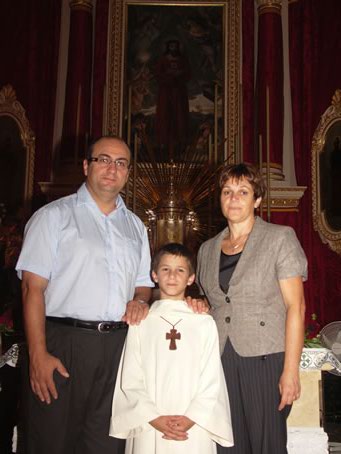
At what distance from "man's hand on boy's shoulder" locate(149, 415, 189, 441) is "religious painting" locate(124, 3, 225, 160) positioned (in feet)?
16.1

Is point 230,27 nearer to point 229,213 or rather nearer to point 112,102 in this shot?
point 112,102

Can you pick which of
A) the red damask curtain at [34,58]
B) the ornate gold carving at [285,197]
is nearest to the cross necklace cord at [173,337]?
the ornate gold carving at [285,197]

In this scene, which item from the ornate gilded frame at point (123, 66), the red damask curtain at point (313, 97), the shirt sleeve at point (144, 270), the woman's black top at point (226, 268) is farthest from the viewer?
the ornate gilded frame at point (123, 66)

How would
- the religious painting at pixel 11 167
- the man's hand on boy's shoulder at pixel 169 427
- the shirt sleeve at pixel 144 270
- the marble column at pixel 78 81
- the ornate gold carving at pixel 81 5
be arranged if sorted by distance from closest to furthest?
the man's hand on boy's shoulder at pixel 169 427 → the shirt sleeve at pixel 144 270 → the marble column at pixel 78 81 → the religious painting at pixel 11 167 → the ornate gold carving at pixel 81 5

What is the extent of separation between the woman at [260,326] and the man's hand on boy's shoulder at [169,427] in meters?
0.26

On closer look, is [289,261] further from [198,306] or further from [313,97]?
[313,97]

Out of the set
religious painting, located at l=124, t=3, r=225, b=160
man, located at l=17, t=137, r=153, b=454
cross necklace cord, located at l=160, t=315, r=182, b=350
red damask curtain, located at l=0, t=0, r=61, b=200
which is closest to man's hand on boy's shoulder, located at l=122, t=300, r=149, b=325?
man, located at l=17, t=137, r=153, b=454

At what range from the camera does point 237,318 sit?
2023mm

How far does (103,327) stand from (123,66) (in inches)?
215

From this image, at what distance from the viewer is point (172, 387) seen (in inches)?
76.3

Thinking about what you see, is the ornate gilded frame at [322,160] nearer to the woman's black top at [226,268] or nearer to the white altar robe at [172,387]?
the woman's black top at [226,268]

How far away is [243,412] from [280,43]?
5.67 m

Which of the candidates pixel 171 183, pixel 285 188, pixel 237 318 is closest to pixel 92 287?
pixel 237 318

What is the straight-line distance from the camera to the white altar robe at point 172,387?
190 cm
